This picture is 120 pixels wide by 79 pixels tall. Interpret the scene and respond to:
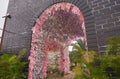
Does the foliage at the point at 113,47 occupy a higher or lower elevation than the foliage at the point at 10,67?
higher

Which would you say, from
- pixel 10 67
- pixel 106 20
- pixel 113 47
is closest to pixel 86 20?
→ pixel 106 20

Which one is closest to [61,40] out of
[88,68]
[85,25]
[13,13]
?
[13,13]

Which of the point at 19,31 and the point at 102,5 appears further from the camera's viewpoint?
the point at 19,31

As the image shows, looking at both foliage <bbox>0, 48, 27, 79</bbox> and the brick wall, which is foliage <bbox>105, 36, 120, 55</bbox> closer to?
the brick wall

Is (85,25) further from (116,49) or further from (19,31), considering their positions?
(19,31)

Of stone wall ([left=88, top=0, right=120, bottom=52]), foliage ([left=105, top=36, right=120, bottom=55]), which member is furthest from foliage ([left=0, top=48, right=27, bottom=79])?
foliage ([left=105, top=36, right=120, bottom=55])

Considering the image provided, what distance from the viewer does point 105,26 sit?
3.53 meters

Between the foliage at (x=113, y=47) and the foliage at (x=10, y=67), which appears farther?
the foliage at (x=10, y=67)

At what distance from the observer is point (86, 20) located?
393cm

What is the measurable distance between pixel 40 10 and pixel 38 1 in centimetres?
38

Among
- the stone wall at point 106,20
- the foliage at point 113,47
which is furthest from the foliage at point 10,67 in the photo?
the foliage at point 113,47

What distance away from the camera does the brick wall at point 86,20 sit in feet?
11.5

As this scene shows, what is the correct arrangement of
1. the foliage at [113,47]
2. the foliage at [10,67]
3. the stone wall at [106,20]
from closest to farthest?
the foliage at [113,47], the stone wall at [106,20], the foliage at [10,67]

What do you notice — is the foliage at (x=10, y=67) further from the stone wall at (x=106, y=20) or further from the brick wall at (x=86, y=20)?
the stone wall at (x=106, y=20)
